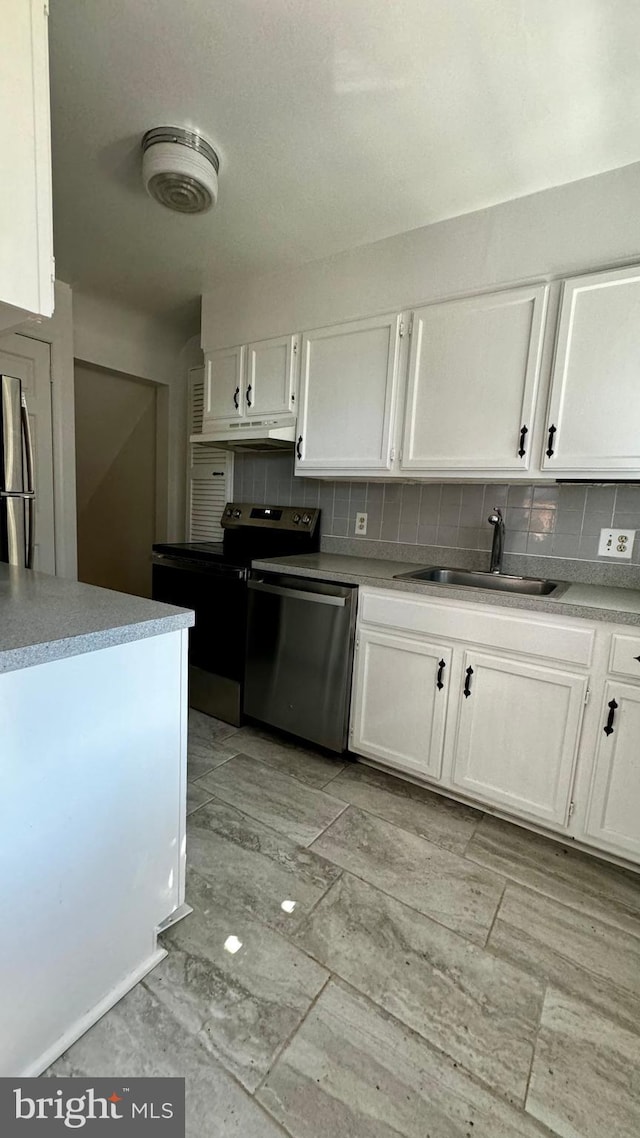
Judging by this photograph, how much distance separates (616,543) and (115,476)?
12.9ft

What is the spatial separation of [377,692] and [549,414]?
1326mm

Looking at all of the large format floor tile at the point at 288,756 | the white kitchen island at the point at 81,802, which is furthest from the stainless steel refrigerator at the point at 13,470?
the large format floor tile at the point at 288,756

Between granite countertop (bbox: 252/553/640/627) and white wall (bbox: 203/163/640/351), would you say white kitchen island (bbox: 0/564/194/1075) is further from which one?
white wall (bbox: 203/163/640/351)

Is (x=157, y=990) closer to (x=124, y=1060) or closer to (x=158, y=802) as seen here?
(x=124, y=1060)

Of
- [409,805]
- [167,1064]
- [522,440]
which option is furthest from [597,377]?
[167,1064]

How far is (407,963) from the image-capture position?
123 centimetres

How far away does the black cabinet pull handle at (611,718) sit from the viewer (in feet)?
4.98

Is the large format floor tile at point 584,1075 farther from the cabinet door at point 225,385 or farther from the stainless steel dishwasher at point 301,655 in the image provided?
the cabinet door at point 225,385

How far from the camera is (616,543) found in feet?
6.33

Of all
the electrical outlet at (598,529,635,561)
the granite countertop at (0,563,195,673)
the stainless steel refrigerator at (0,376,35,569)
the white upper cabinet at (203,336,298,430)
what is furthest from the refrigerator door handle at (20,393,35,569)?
the electrical outlet at (598,529,635,561)

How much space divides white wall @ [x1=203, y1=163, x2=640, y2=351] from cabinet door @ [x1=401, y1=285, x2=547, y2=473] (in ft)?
0.34

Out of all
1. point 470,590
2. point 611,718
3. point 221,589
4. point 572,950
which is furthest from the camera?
point 221,589

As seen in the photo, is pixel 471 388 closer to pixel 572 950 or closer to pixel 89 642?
pixel 89 642

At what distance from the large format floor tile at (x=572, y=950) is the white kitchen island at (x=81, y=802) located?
991 millimetres
